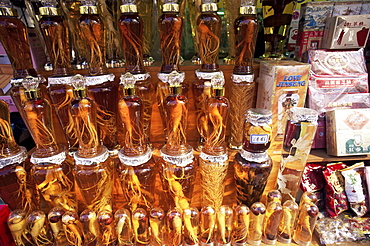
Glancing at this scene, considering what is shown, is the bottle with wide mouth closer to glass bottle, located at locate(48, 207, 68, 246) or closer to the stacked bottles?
glass bottle, located at locate(48, 207, 68, 246)

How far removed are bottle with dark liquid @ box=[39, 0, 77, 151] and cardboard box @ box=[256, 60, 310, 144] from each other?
0.74 m

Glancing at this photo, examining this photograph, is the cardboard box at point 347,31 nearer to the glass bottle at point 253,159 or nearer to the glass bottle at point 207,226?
the glass bottle at point 253,159

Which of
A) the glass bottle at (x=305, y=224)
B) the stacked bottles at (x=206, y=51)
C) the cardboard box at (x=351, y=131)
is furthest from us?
the cardboard box at (x=351, y=131)

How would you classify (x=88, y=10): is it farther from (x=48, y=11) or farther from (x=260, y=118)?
(x=260, y=118)

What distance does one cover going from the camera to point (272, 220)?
0.91m

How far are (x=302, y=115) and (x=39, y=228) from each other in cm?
103

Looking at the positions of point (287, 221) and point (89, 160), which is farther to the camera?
point (287, 221)

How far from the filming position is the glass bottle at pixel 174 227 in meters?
0.83

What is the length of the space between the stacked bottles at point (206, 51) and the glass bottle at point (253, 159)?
6.7 inches

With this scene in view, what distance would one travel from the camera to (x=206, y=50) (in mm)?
856

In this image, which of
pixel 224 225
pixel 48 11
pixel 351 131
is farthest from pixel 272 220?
pixel 48 11

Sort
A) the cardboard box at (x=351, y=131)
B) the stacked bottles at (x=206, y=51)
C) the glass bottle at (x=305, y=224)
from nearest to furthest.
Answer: the stacked bottles at (x=206, y=51) → the glass bottle at (x=305, y=224) → the cardboard box at (x=351, y=131)

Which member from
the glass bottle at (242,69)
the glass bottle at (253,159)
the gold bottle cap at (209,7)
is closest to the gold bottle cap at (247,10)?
the glass bottle at (242,69)

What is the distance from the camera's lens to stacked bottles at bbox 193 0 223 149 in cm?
80
